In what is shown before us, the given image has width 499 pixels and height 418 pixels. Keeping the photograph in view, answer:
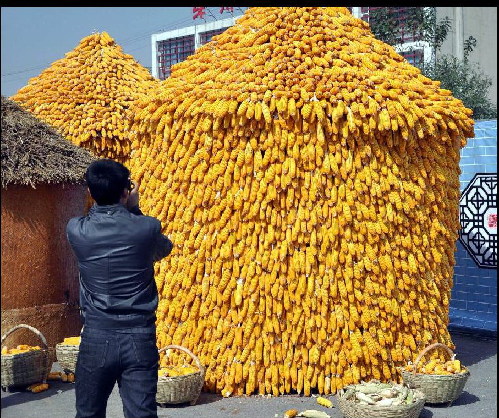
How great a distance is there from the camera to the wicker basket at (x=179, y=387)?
19.4 feet

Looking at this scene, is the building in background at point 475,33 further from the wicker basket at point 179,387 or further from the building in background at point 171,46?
the wicker basket at point 179,387

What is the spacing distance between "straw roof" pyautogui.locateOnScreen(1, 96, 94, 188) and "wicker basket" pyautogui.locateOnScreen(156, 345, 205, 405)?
195 cm

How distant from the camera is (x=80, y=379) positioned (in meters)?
3.95

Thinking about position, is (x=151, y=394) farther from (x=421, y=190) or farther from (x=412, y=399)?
(x=421, y=190)

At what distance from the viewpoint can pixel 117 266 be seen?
3.92 m

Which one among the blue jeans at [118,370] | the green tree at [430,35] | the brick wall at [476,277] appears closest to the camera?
the blue jeans at [118,370]

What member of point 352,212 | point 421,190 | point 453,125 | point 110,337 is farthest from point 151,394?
point 453,125

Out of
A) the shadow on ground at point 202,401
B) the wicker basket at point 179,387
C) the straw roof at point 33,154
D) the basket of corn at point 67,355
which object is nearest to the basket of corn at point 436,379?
the shadow on ground at point 202,401

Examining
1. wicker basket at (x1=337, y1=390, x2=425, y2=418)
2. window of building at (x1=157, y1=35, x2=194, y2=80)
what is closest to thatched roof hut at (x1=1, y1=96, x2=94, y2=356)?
wicker basket at (x1=337, y1=390, x2=425, y2=418)

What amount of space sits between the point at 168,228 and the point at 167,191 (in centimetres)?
31

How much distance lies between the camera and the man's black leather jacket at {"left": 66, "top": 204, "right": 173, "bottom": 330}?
390 centimetres

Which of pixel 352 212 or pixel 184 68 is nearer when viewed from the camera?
pixel 352 212

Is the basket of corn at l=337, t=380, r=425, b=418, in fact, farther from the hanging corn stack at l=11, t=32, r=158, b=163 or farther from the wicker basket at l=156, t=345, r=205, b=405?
the hanging corn stack at l=11, t=32, r=158, b=163

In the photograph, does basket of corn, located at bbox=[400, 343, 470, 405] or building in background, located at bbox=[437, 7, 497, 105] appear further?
building in background, located at bbox=[437, 7, 497, 105]
